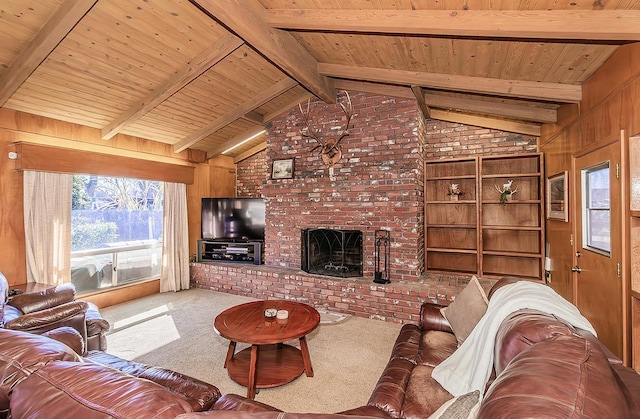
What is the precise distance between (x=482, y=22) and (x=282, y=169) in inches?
134

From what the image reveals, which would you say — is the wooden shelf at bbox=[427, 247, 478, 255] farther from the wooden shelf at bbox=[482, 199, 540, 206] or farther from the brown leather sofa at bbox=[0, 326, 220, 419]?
the brown leather sofa at bbox=[0, 326, 220, 419]

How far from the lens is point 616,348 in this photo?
6.84 feet

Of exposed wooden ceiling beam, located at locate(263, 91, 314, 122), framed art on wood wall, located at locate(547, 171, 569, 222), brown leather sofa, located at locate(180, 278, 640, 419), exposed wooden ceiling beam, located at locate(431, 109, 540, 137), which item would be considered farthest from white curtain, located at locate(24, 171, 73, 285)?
framed art on wood wall, located at locate(547, 171, 569, 222)

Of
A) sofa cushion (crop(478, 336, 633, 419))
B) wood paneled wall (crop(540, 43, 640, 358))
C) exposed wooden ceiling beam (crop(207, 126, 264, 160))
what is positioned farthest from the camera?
exposed wooden ceiling beam (crop(207, 126, 264, 160))

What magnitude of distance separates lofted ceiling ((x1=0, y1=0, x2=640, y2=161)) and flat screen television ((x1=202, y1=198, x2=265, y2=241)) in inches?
65.0

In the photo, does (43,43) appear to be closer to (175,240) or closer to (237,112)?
(237,112)

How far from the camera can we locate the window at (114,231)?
4.12 meters

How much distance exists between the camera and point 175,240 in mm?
5133

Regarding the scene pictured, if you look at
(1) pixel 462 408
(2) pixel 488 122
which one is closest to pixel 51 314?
(1) pixel 462 408

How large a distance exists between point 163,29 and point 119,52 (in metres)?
0.56

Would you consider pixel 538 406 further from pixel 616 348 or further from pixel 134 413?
pixel 616 348

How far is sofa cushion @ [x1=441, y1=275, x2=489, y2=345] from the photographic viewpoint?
6.24ft

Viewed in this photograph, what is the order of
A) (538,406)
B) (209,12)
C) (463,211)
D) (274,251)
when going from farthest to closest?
1. (274,251)
2. (463,211)
3. (209,12)
4. (538,406)

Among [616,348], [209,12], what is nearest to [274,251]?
[209,12]
